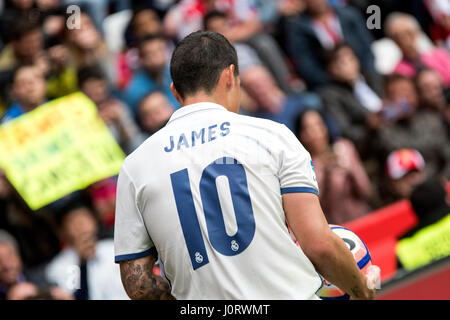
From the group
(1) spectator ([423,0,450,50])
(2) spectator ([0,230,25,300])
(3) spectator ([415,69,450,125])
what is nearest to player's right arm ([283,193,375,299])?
(2) spectator ([0,230,25,300])

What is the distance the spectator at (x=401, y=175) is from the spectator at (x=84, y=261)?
2.89 metres

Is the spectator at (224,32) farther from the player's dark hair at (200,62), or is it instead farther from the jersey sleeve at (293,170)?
the jersey sleeve at (293,170)

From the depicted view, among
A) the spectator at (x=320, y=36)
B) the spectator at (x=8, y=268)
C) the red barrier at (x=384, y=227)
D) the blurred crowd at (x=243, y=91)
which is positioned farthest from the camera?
the spectator at (x=320, y=36)

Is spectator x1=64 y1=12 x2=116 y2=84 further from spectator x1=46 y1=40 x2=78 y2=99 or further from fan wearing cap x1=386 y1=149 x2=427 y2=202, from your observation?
fan wearing cap x1=386 y1=149 x2=427 y2=202

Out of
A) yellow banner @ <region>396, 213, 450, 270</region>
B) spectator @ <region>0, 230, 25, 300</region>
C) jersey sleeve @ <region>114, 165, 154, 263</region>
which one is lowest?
yellow banner @ <region>396, 213, 450, 270</region>

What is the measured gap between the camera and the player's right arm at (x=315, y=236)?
2.45 m

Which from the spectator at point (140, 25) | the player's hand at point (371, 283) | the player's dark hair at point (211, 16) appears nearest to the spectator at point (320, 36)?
the player's dark hair at point (211, 16)

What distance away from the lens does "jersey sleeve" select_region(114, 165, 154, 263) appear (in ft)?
8.58

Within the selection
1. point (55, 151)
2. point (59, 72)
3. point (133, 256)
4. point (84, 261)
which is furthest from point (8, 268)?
point (133, 256)

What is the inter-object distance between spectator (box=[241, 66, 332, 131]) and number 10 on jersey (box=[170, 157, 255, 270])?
14.7 feet

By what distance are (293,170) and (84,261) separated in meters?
3.35

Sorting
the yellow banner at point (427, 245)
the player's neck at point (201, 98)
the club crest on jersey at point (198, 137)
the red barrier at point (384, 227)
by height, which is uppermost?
the player's neck at point (201, 98)

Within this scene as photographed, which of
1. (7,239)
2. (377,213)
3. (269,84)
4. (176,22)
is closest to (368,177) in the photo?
(377,213)
